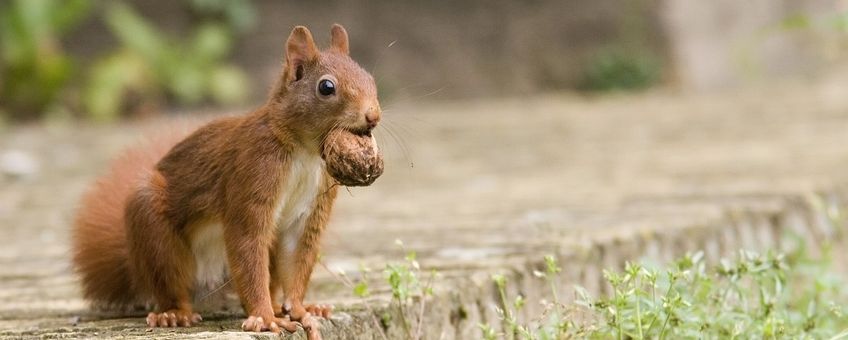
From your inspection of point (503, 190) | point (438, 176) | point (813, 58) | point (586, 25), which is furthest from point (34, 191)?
point (813, 58)

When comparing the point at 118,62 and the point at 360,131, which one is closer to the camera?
the point at 360,131

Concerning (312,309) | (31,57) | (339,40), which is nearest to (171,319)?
(312,309)

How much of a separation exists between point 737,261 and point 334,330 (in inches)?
30.9

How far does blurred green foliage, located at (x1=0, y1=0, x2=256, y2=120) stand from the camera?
9914 mm

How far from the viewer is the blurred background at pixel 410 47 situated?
413 inches

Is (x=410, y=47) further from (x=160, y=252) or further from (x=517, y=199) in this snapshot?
(x=160, y=252)

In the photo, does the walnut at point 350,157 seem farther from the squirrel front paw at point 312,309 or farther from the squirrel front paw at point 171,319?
the squirrel front paw at point 171,319

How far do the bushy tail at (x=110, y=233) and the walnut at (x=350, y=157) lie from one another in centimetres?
53

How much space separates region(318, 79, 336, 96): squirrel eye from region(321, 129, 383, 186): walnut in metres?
0.07

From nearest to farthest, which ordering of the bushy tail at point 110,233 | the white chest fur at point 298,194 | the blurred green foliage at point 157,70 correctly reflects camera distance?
the white chest fur at point 298,194, the bushy tail at point 110,233, the blurred green foliage at point 157,70

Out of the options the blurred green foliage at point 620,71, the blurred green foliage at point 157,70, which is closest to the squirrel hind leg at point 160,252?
the blurred green foliage at point 157,70

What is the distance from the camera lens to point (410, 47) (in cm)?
1092

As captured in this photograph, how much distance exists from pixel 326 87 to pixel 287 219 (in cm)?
27

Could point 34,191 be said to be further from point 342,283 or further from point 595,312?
point 595,312
